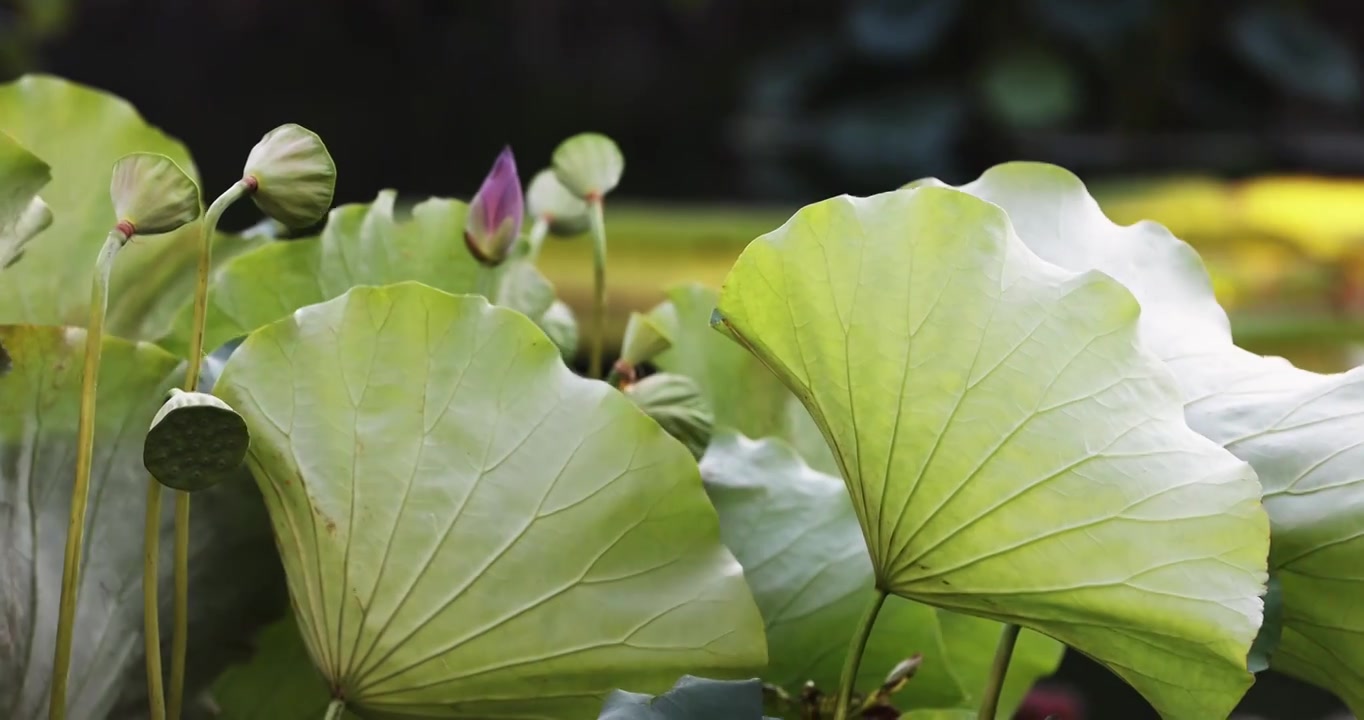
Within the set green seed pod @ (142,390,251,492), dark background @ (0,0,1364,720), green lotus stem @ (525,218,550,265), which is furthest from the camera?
dark background @ (0,0,1364,720)

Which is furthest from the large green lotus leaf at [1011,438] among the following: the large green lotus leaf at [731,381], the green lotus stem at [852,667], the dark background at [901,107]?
the dark background at [901,107]

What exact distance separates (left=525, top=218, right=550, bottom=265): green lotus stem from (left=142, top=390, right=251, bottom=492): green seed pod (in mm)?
103

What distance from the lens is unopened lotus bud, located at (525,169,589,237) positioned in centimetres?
30

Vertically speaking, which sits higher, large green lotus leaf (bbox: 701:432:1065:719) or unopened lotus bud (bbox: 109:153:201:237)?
unopened lotus bud (bbox: 109:153:201:237)

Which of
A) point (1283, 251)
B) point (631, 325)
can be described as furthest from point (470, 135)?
point (631, 325)

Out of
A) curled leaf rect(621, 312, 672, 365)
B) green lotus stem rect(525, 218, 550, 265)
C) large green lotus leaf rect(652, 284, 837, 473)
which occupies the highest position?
green lotus stem rect(525, 218, 550, 265)

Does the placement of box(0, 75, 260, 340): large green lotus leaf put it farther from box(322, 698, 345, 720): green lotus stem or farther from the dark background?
the dark background

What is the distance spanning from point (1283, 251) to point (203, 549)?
2561 millimetres

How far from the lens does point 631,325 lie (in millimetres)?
255

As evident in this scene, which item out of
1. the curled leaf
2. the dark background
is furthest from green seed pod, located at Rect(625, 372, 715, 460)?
the dark background

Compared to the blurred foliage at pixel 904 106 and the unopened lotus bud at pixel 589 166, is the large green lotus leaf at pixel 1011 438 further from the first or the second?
the blurred foliage at pixel 904 106

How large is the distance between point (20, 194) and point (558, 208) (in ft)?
0.39

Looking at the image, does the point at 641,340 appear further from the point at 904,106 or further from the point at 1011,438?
the point at 904,106

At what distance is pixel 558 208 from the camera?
302mm
